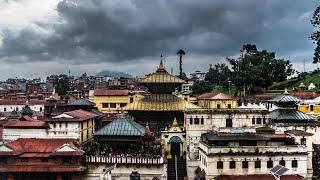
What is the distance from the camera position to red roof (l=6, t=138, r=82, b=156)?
143ft

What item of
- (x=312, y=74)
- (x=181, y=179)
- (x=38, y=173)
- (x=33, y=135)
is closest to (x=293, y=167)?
(x=181, y=179)

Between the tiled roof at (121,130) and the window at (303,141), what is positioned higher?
the tiled roof at (121,130)

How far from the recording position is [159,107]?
59.8m

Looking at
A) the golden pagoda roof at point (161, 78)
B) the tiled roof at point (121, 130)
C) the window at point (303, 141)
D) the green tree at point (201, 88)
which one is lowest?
the window at point (303, 141)

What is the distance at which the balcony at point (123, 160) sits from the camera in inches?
1722

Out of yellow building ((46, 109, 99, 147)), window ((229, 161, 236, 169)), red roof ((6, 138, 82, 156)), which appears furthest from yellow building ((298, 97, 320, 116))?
red roof ((6, 138, 82, 156))

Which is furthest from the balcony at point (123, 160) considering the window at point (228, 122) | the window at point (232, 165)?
the window at point (228, 122)

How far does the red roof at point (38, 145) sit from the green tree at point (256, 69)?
65.8 m

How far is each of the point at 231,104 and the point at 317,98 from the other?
2081 cm

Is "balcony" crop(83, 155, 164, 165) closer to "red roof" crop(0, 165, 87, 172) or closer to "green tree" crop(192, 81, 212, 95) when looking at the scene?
"red roof" crop(0, 165, 87, 172)

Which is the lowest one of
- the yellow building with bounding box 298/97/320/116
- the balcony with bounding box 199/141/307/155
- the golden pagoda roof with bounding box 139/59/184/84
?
the balcony with bounding box 199/141/307/155

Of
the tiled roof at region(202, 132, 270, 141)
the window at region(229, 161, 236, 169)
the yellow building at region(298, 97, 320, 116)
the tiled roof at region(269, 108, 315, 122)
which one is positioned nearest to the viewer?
the window at region(229, 161, 236, 169)

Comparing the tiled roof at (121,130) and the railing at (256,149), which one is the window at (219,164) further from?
the tiled roof at (121,130)

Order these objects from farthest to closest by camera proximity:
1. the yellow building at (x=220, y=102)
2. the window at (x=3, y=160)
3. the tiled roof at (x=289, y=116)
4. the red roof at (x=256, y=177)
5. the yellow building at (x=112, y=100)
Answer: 1. the yellow building at (x=112, y=100)
2. the yellow building at (x=220, y=102)
3. the tiled roof at (x=289, y=116)
4. the window at (x=3, y=160)
5. the red roof at (x=256, y=177)
